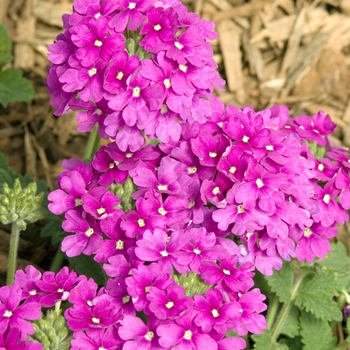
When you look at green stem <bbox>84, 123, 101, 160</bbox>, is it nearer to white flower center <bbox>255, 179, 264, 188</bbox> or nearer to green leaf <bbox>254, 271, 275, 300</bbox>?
green leaf <bbox>254, 271, 275, 300</bbox>

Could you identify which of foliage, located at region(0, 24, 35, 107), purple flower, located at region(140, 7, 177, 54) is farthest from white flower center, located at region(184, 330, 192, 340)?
foliage, located at region(0, 24, 35, 107)

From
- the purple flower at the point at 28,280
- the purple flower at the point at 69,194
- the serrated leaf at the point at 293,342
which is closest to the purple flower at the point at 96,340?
the purple flower at the point at 28,280

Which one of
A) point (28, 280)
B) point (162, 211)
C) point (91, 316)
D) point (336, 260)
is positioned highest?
point (162, 211)

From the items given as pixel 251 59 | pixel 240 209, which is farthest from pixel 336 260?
pixel 251 59

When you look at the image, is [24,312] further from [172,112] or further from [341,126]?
[341,126]

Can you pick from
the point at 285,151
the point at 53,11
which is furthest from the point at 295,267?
the point at 53,11

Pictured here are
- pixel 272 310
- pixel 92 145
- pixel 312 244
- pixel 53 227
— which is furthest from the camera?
pixel 92 145

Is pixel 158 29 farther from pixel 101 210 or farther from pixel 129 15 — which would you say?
pixel 101 210

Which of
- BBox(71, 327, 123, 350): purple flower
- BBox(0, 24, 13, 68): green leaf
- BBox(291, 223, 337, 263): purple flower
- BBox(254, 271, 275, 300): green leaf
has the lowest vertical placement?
BBox(254, 271, 275, 300): green leaf

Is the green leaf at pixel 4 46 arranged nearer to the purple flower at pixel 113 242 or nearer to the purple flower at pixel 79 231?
the purple flower at pixel 79 231
